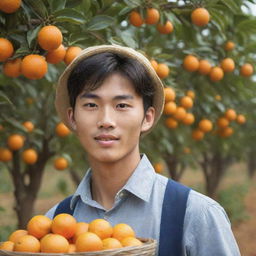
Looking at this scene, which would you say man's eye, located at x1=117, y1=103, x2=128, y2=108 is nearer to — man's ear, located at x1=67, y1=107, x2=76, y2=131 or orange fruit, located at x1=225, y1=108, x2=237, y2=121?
man's ear, located at x1=67, y1=107, x2=76, y2=131

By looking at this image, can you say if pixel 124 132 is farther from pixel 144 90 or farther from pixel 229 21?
pixel 229 21

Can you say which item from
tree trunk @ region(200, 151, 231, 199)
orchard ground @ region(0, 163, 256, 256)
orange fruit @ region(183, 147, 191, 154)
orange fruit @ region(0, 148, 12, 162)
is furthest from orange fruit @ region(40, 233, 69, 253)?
tree trunk @ region(200, 151, 231, 199)

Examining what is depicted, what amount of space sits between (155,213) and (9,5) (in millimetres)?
1006

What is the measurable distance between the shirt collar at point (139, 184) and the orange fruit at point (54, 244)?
38cm

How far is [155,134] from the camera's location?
4598 mm

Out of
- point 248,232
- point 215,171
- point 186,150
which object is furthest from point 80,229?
point 248,232

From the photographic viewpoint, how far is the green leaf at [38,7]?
205 cm

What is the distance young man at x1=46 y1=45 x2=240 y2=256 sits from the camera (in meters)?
1.64

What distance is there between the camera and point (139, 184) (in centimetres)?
176

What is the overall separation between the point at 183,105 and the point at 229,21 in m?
0.72

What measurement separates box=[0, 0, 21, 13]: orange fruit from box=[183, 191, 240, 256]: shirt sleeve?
1.03 meters

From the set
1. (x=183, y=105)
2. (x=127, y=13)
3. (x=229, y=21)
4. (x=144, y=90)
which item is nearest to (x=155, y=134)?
(x=183, y=105)

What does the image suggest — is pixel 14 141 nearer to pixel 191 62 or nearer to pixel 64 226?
pixel 191 62

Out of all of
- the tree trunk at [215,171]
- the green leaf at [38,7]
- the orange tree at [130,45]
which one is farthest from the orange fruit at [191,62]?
the tree trunk at [215,171]
